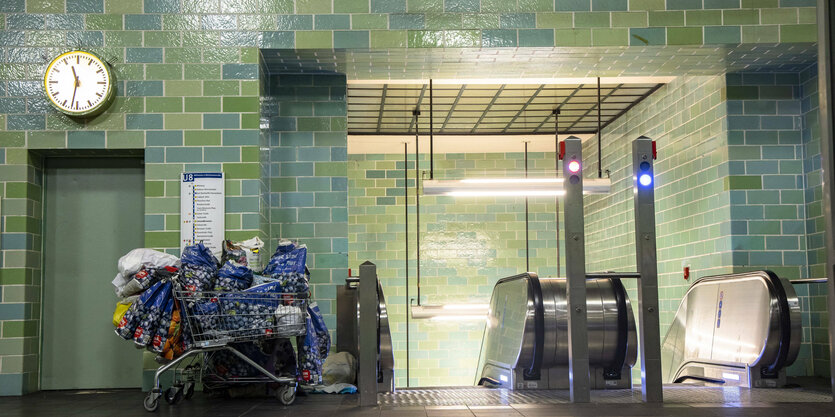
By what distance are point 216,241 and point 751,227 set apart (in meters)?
5.69

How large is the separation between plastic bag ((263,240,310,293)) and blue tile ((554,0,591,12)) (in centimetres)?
357

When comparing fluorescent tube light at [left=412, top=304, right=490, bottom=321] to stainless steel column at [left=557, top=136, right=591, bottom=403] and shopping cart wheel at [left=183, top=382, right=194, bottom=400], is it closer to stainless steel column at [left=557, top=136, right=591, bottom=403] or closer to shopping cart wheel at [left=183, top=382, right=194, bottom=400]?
shopping cart wheel at [left=183, top=382, right=194, bottom=400]

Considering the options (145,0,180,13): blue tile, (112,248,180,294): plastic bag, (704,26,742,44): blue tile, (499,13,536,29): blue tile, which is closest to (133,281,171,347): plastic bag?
(112,248,180,294): plastic bag

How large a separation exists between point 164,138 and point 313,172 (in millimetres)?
1689

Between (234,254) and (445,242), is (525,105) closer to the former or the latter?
(445,242)

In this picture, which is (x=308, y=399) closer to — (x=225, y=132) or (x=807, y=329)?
(x=225, y=132)

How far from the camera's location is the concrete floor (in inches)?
197

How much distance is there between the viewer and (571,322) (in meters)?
5.43

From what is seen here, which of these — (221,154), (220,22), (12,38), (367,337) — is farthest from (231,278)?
(12,38)

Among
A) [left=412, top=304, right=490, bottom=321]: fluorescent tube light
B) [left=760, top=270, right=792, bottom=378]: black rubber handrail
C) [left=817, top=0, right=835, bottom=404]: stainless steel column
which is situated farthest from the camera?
[left=412, top=304, right=490, bottom=321]: fluorescent tube light

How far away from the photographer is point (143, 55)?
7652mm

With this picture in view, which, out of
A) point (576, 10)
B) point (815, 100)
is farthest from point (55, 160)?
point (815, 100)

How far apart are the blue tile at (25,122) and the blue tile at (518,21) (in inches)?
176

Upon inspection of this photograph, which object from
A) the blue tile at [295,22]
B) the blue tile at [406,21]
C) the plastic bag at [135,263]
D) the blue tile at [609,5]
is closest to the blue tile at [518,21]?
the blue tile at [609,5]
